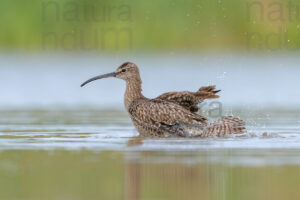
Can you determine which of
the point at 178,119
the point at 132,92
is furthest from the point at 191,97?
the point at 132,92

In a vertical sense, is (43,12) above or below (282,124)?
above

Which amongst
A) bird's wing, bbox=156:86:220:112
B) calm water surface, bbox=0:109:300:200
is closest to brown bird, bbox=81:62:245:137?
bird's wing, bbox=156:86:220:112

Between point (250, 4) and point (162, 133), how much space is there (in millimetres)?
13641

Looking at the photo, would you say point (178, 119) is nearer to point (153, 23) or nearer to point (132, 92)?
point (132, 92)

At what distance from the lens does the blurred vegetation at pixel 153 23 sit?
2438cm

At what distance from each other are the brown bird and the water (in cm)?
28

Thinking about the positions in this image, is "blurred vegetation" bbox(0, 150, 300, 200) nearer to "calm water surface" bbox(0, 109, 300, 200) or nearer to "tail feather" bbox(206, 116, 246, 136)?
"calm water surface" bbox(0, 109, 300, 200)

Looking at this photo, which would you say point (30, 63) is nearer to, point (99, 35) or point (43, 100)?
point (99, 35)

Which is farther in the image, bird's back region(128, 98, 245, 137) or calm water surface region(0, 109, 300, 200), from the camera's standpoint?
bird's back region(128, 98, 245, 137)

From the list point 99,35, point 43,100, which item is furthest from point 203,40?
point 43,100

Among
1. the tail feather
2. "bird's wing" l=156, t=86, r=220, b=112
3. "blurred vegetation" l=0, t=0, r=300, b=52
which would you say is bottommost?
the tail feather

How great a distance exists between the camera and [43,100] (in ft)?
55.8

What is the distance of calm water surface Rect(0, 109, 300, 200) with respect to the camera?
23.7ft

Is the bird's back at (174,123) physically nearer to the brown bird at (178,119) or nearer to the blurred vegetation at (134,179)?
the brown bird at (178,119)
